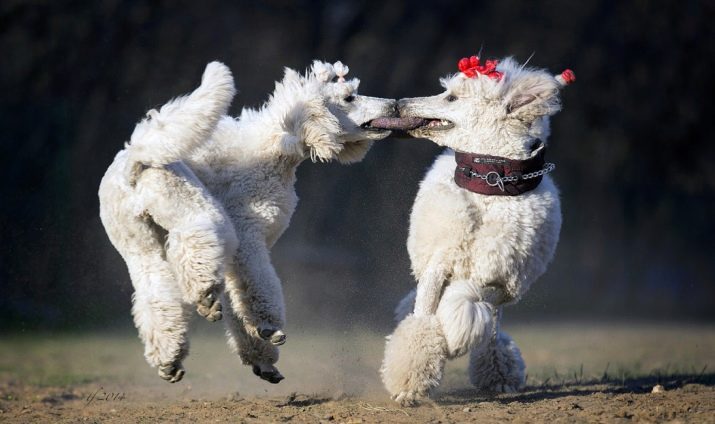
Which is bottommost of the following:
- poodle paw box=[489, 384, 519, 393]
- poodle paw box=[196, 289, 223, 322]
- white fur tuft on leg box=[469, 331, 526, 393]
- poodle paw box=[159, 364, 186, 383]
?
poodle paw box=[489, 384, 519, 393]

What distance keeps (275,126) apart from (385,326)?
2.39m

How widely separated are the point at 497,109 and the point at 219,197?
157 centimetres

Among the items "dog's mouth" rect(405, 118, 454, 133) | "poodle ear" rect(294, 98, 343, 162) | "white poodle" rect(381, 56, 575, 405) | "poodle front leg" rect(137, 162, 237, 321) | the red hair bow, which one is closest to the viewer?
"poodle front leg" rect(137, 162, 237, 321)

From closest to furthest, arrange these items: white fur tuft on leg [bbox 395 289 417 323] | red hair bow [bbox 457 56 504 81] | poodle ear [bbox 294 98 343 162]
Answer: red hair bow [bbox 457 56 504 81] → poodle ear [bbox 294 98 343 162] → white fur tuft on leg [bbox 395 289 417 323]

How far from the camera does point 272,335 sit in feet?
15.8

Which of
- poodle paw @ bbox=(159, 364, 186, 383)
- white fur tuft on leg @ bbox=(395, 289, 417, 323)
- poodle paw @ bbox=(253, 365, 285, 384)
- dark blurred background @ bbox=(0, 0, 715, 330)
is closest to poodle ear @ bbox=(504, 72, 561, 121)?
white fur tuft on leg @ bbox=(395, 289, 417, 323)

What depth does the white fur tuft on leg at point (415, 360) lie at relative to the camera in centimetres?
447

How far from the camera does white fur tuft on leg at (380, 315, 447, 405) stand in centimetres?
447

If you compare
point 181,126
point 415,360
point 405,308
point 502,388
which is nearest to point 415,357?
point 415,360

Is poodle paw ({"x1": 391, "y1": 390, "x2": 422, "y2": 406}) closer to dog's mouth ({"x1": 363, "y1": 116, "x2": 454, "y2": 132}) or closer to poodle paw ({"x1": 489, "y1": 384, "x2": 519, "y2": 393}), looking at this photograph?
poodle paw ({"x1": 489, "y1": 384, "x2": 519, "y2": 393})

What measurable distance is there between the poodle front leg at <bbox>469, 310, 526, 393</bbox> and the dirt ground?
90 millimetres

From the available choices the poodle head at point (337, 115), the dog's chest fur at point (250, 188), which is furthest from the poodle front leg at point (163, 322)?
the poodle head at point (337, 115)

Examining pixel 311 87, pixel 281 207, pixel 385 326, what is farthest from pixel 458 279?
pixel 385 326

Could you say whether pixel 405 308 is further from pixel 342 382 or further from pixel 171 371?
pixel 171 371
